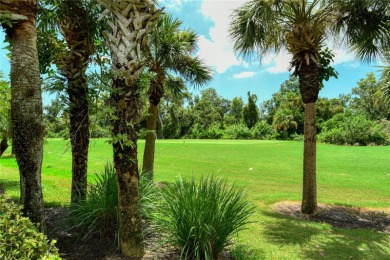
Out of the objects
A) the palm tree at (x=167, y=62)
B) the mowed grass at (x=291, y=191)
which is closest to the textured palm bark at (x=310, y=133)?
the mowed grass at (x=291, y=191)

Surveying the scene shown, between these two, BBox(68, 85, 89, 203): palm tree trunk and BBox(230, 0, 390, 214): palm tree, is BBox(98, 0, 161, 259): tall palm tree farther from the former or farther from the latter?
BBox(230, 0, 390, 214): palm tree

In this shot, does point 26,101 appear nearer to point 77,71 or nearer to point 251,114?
point 77,71

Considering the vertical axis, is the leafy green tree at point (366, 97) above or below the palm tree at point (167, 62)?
above

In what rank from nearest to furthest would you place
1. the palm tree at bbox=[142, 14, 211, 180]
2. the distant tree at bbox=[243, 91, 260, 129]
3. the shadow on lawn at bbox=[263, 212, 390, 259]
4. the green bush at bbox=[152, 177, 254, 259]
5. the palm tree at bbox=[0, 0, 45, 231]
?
the palm tree at bbox=[0, 0, 45, 231] → the green bush at bbox=[152, 177, 254, 259] → the shadow on lawn at bbox=[263, 212, 390, 259] → the palm tree at bbox=[142, 14, 211, 180] → the distant tree at bbox=[243, 91, 260, 129]

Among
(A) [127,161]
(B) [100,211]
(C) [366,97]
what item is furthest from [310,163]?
(C) [366,97]

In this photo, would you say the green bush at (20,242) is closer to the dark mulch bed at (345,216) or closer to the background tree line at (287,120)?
the dark mulch bed at (345,216)

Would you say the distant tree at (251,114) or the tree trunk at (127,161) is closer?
the tree trunk at (127,161)

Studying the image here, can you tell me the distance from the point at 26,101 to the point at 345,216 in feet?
25.3

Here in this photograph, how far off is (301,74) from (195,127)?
158 ft

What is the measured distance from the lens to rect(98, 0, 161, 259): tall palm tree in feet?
12.0

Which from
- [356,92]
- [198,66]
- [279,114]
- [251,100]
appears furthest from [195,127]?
[198,66]

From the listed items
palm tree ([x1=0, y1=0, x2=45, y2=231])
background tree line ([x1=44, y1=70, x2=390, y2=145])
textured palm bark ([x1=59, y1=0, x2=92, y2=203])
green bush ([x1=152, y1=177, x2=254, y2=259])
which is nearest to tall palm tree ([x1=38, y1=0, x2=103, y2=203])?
textured palm bark ([x1=59, y1=0, x2=92, y2=203])

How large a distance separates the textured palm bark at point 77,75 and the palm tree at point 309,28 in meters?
4.27

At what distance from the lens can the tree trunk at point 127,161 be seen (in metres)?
3.71
